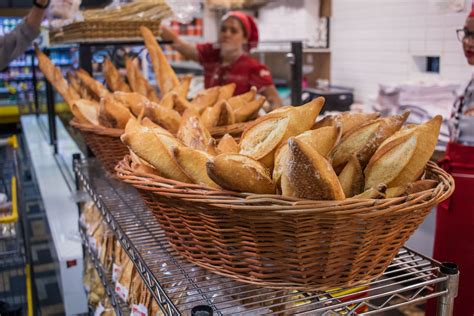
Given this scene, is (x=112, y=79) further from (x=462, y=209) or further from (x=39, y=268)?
(x=39, y=268)

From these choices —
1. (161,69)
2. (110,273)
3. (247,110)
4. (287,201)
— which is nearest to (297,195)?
(287,201)

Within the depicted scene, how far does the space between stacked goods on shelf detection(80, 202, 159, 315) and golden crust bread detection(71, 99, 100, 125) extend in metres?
0.33

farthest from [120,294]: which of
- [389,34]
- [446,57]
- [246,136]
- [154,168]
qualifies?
[389,34]

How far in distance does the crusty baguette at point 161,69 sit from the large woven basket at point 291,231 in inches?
34.7

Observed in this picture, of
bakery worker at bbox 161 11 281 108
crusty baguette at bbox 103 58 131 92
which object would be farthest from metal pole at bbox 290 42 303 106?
crusty baguette at bbox 103 58 131 92

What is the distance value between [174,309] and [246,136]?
1.10 ft

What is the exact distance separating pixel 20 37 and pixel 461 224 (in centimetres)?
218

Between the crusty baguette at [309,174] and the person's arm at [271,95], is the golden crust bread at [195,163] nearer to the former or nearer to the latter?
the crusty baguette at [309,174]

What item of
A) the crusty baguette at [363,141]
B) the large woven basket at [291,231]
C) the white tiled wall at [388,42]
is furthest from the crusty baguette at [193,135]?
the white tiled wall at [388,42]

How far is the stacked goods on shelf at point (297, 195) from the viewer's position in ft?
2.45

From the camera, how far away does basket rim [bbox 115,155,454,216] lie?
0.72m

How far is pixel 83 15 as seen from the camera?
2027 mm

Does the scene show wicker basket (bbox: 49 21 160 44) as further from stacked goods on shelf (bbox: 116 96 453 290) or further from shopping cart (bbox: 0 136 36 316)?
stacked goods on shelf (bbox: 116 96 453 290)

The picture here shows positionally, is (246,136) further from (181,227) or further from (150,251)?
(150,251)
